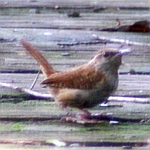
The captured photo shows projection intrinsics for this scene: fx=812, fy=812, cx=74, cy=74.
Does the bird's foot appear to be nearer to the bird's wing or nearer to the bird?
the bird

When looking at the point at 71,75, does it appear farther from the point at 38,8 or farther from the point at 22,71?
the point at 38,8

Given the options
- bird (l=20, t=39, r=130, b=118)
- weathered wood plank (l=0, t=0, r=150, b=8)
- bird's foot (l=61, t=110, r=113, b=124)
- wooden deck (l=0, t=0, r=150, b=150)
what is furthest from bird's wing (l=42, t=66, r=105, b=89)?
weathered wood plank (l=0, t=0, r=150, b=8)

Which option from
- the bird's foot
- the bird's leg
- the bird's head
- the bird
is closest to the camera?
the bird's foot

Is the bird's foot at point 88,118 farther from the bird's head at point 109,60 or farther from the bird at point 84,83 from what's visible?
the bird's head at point 109,60

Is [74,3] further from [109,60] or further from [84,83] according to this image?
[84,83]

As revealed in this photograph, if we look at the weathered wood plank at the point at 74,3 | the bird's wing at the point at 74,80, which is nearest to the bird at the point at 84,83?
the bird's wing at the point at 74,80

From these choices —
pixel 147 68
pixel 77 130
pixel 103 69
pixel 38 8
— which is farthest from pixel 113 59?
pixel 38 8
